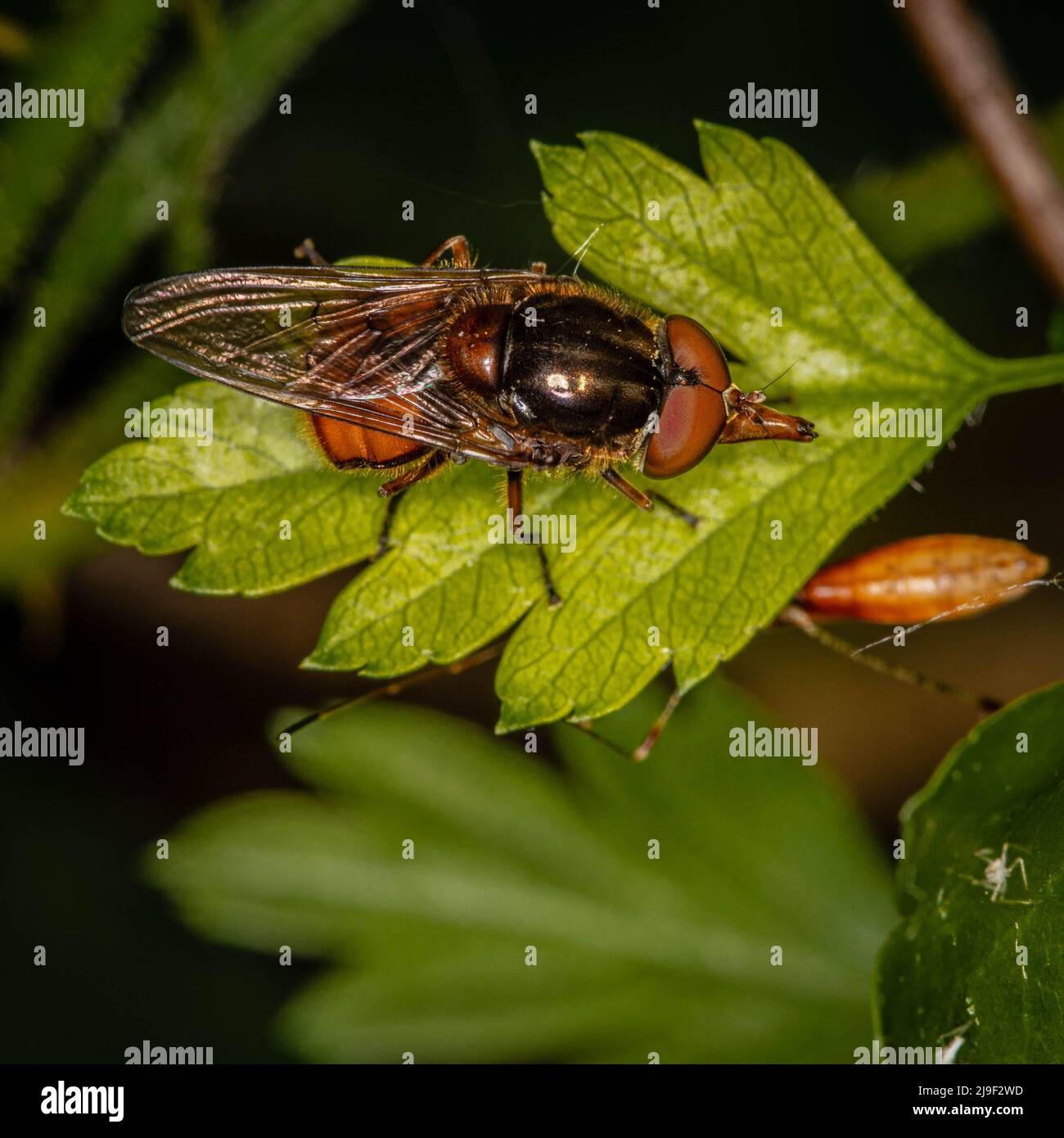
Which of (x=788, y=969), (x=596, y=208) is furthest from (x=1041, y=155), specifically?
(x=788, y=969)

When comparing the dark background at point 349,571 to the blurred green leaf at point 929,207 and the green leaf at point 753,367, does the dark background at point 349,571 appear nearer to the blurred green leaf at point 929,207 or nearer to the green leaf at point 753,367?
the blurred green leaf at point 929,207

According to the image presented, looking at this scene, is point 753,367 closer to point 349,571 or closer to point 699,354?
point 699,354

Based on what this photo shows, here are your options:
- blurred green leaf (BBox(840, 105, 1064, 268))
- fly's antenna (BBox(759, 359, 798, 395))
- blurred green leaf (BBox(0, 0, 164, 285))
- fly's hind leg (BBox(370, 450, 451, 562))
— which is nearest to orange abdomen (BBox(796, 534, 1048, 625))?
fly's antenna (BBox(759, 359, 798, 395))

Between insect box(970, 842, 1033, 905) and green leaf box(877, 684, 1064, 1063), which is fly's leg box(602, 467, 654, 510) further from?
insect box(970, 842, 1033, 905)

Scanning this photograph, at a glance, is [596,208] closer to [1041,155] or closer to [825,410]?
[825,410]

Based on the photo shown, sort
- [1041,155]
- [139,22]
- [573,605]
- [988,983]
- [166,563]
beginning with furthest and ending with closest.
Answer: [166,563], [139,22], [1041,155], [573,605], [988,983]

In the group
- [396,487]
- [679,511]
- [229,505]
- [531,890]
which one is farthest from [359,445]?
[531,890]
